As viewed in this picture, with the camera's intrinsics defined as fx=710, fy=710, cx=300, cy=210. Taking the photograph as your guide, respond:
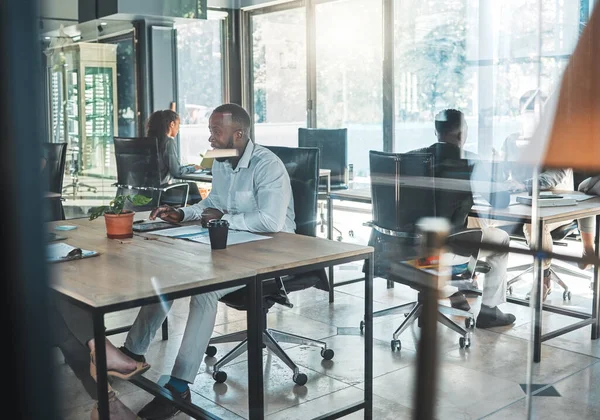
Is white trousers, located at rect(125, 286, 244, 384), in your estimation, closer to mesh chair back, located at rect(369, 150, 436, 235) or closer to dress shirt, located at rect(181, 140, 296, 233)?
dress shirt, located at rect(181, 140, 296, 233)

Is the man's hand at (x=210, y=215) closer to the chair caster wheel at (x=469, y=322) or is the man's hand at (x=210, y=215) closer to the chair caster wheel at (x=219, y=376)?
the chair caster wheel at (x=219, y=376)

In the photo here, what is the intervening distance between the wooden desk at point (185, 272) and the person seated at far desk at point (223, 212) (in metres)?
0.07

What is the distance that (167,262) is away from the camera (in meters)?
1.63

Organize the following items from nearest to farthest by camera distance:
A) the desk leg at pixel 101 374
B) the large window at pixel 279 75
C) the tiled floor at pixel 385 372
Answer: the desk leg at pixel 101 374 → the tiled floor at pixel 385 372 → the large window at pixel 279 75

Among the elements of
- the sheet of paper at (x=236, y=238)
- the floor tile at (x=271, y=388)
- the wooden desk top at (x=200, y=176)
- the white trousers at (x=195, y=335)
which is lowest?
the floor tile at (x=271, y=388)

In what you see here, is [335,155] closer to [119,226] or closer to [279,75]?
[279,75]

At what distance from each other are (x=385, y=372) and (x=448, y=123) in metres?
1.07

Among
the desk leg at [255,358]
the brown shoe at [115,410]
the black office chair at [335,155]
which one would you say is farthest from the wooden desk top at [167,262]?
the black office chair at [335,155]

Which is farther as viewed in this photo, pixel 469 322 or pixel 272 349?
pixel 469 322

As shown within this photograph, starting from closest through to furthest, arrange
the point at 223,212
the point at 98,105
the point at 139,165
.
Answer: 1. the point at 223,212
2. the point at 139,165
3. the point at 98,105

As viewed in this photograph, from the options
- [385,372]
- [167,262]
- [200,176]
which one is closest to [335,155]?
[200,176]

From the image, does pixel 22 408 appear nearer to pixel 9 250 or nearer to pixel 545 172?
pixel 9 250

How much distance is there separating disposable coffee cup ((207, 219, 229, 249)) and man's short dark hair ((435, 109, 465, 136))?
139cm

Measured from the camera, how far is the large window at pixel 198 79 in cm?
632
